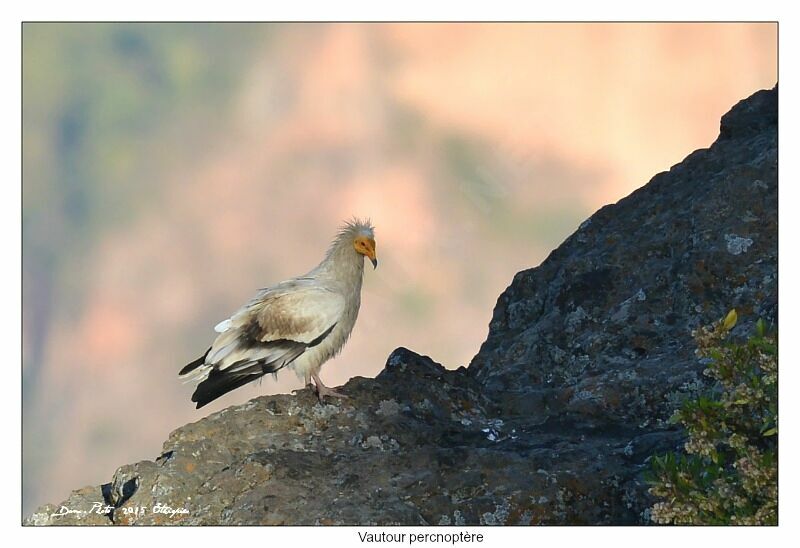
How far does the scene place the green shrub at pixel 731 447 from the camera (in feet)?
26.6

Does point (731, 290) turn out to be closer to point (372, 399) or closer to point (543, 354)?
point (543, 354)

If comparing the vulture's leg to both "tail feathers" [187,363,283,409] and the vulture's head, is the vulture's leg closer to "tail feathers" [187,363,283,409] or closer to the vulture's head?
"tail feathers" [187,363,283,409]

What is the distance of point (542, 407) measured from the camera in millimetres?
10852

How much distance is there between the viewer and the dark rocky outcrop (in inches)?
349

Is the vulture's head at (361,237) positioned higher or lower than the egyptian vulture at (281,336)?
higher

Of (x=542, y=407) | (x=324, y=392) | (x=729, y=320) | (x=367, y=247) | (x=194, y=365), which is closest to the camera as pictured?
(x=729, y=320)

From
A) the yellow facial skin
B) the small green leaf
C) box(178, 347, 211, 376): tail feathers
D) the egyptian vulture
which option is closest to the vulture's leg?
the egyptian vulture

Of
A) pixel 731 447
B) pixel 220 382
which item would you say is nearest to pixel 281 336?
pixel 220 382

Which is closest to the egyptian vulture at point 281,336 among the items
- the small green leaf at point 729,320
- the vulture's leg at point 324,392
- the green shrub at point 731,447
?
the vulture's leg at point 324,392

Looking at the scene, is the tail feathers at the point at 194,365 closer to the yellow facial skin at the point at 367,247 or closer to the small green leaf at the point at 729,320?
the yellow facial skin at the point at 367,247

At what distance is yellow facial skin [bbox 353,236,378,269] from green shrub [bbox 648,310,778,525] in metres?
4.61

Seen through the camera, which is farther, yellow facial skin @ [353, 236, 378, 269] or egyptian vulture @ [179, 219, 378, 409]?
yellow facial skin @ [353, 236, 378, 269]

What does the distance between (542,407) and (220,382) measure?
371 centimetres

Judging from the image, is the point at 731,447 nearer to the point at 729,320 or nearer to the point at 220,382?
the point at 729,320
